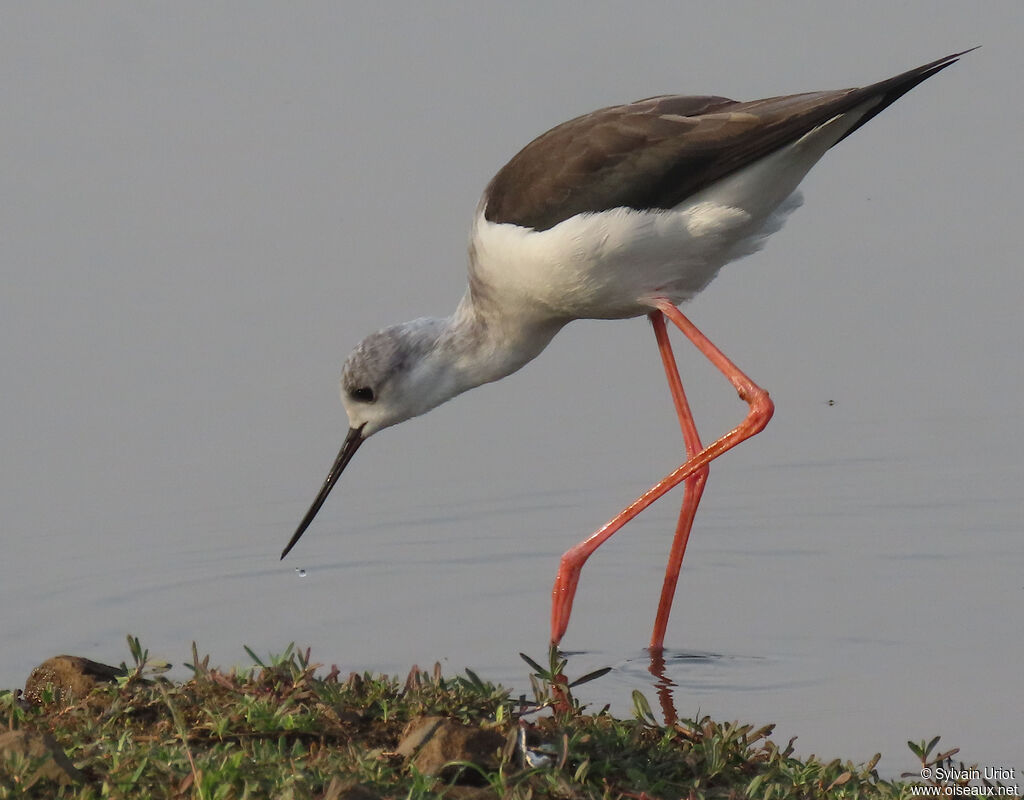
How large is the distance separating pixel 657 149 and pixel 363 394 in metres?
1.58

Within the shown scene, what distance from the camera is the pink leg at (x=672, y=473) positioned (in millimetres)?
5727

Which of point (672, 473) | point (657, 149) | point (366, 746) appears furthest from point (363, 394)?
point (366, 746)

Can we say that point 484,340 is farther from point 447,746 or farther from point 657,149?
point 447,746

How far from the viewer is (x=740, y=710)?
4891mm

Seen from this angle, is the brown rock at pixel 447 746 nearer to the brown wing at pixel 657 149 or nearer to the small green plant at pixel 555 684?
the small green plant at pixel 555 684

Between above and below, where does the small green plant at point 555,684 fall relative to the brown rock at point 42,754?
below

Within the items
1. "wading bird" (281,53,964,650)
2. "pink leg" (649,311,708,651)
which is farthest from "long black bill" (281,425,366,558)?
"pink leg" (649,311,708,651)

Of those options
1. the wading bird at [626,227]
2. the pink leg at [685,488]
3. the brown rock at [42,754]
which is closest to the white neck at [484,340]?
the wading bird at [626,227]

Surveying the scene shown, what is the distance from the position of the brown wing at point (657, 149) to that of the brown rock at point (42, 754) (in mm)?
2941

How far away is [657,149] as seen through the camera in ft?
17.8

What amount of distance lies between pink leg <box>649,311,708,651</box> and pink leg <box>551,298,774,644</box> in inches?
4.4

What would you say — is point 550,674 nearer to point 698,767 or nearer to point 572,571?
point 698,767

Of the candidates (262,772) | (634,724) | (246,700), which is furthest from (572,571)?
(262,772)

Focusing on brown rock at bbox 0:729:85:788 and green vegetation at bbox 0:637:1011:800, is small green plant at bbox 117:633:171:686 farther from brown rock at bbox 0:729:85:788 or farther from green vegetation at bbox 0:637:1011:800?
brown rock at bbox 0:729:85:788
